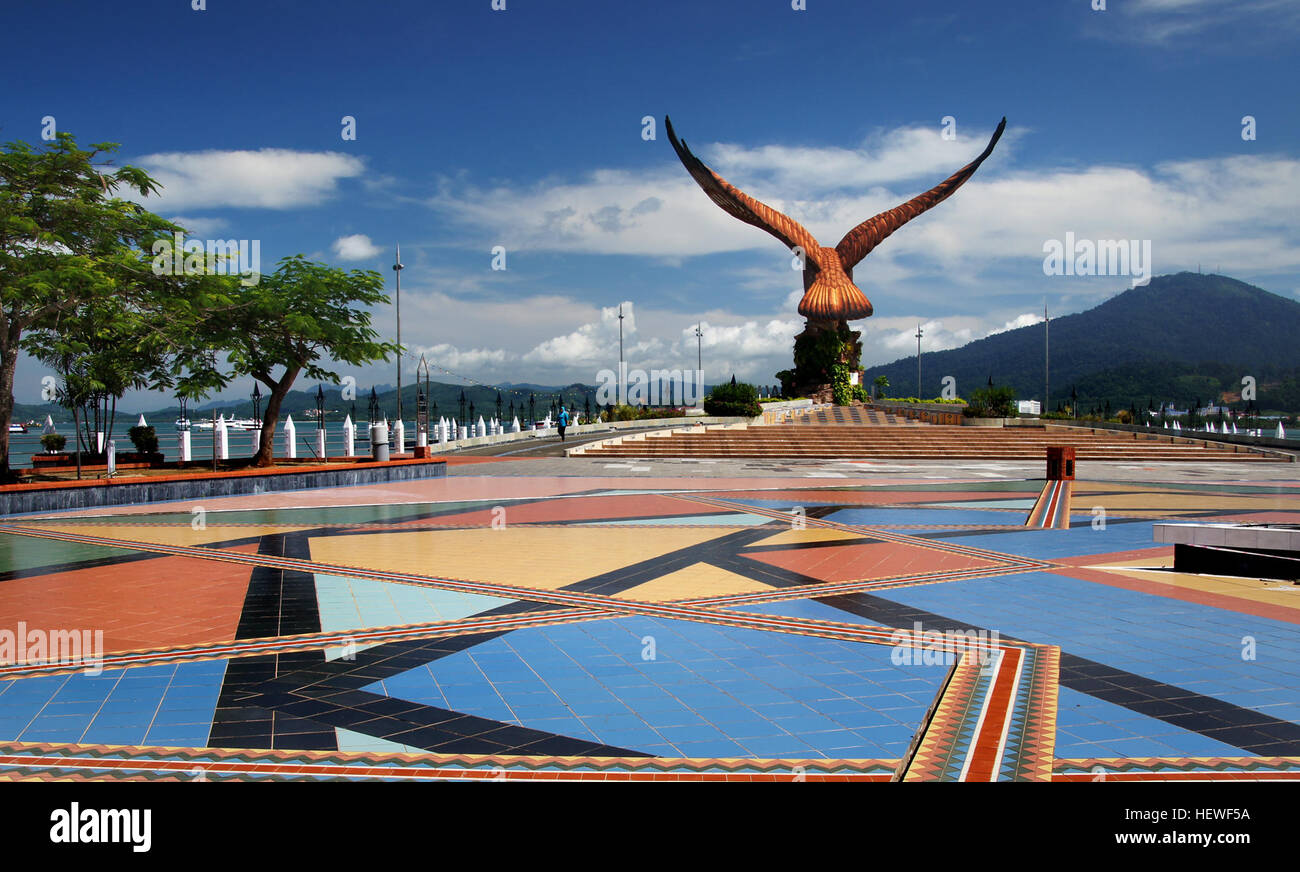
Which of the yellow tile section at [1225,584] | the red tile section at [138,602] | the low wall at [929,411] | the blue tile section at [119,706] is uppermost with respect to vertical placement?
the low wall at [929,411]

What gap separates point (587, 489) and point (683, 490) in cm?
212

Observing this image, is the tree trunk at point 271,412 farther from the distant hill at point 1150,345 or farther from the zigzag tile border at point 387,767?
the distant hill at point 1150,345

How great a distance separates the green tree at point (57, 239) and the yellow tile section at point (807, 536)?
43.3 feet

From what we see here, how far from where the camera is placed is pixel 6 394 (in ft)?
51.8

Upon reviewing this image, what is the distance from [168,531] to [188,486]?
5.28m

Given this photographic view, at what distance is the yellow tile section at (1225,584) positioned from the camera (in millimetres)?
7258

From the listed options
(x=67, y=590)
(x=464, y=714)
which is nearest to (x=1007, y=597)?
(x=464, y=714)

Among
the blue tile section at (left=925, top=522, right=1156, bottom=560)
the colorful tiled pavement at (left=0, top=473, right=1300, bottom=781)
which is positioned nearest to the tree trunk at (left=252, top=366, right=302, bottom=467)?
the colorful tiled pavement at (left=0, top=473, right=1300, bottom=781)

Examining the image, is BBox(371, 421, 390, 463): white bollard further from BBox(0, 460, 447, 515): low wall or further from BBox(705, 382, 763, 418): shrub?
BBox(705, 382, 763, 418): shrub

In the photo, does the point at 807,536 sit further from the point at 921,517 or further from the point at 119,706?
the point at 119,706

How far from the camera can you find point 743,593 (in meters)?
7.28

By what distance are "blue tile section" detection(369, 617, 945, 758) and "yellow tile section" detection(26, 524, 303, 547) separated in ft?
21.9

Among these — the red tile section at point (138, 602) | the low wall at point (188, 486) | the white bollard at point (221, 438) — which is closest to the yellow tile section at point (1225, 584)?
the red tile section at point (138, 602)

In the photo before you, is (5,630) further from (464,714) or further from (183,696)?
(464,714)
